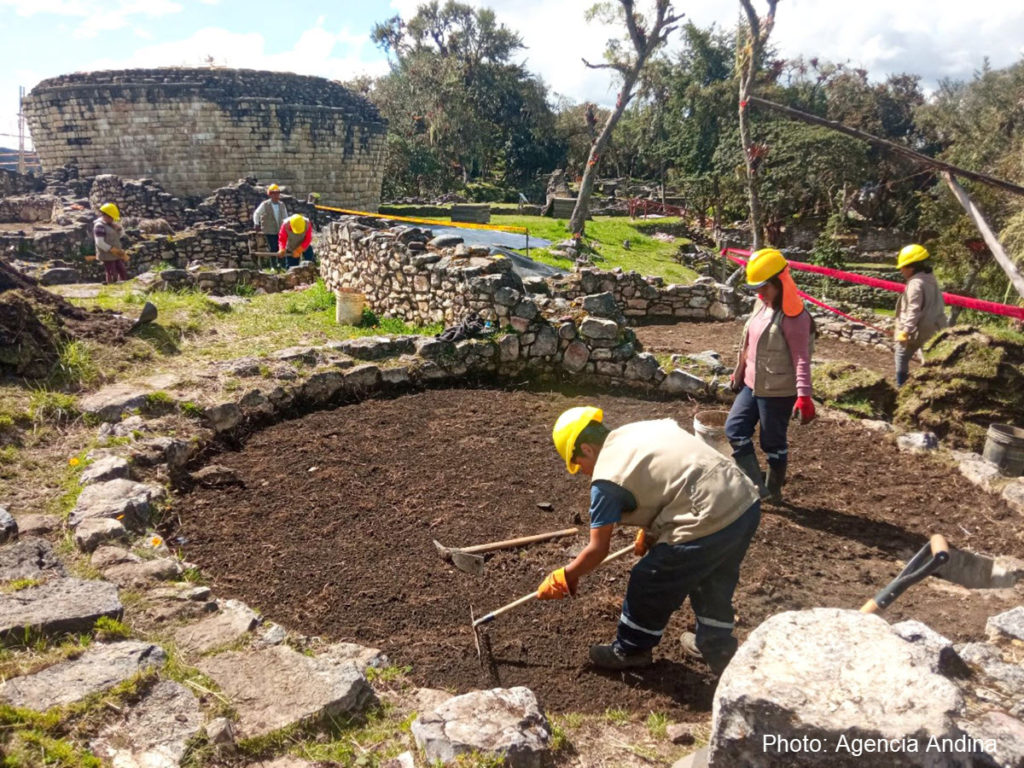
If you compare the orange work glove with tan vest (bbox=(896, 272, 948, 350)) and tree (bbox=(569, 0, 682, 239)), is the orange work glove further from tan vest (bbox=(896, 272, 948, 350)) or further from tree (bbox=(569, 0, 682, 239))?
tree (bbox=(569, 0, 682, 239))

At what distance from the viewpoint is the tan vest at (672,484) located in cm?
287

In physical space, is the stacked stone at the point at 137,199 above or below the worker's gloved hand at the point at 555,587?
above

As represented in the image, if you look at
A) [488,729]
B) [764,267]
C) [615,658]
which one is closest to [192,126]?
[764,267]

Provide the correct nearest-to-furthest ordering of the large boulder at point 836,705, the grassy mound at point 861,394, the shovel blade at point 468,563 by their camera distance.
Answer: the large boulder at point 836,705 < the shovel blade at point 468,563 < the grassy mound at point 861,394

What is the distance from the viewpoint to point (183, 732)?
2.45m

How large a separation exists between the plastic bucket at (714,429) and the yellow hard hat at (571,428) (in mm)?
2233

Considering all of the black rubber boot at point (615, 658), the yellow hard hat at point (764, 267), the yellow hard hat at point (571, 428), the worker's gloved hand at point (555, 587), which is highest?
the yellow hard hat at point (764, 267)

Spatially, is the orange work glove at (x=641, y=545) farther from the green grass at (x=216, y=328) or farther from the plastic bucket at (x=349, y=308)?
the plastic bucket at (x=349, y=308)

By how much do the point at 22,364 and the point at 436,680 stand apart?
494 centimetres

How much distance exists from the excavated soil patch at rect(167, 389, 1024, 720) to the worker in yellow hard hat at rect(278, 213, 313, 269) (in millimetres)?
7053

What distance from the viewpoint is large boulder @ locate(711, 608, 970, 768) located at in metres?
1.78

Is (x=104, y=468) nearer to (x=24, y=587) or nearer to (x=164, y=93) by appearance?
(x=24, y=587)

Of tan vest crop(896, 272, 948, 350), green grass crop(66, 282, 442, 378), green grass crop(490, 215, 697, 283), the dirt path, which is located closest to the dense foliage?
green grass crop(490, 215, 697, 283)

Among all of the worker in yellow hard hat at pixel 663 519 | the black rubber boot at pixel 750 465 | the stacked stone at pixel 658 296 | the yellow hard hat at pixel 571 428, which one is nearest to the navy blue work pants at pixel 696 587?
the worker in yellow hard hat at pixel 663 519
